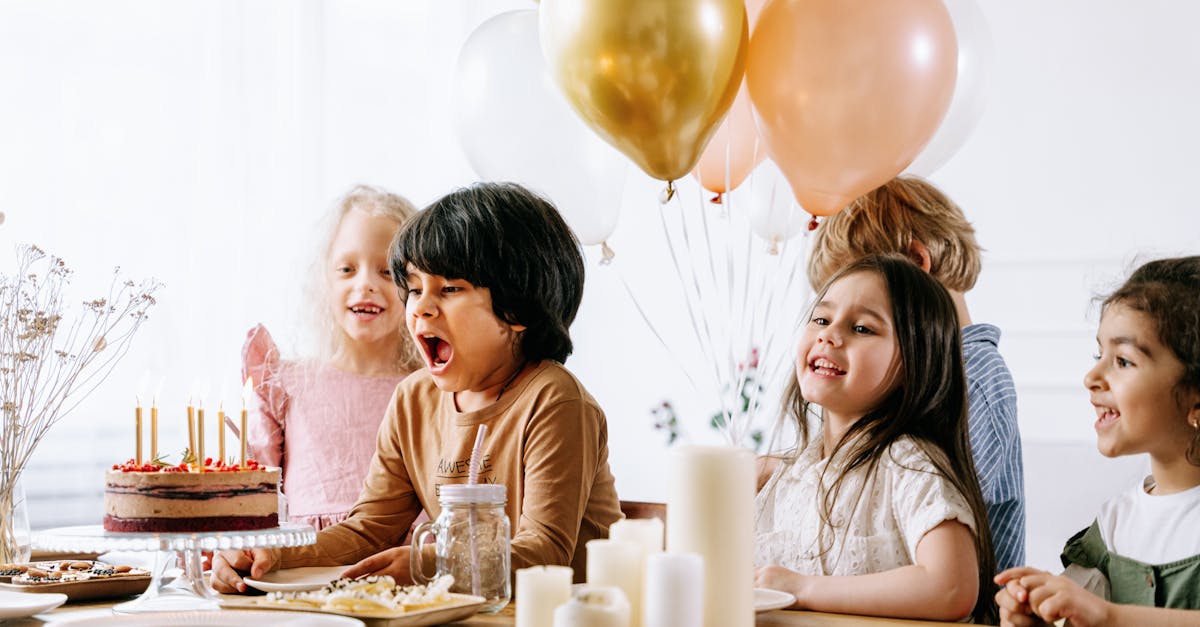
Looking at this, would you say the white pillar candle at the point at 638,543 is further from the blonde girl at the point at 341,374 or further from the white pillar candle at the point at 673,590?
the blonde girl at the point at 341,374

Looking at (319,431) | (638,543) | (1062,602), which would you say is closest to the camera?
(638,543)

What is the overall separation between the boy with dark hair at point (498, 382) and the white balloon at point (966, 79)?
0.72 meters

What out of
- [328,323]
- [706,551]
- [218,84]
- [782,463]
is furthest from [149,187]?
[706,551]

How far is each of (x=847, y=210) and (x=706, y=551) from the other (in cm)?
120

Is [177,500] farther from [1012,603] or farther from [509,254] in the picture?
[1012,603]

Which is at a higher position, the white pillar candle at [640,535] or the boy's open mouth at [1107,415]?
the boy's open mouth at [1107,415]

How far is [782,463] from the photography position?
1768mm

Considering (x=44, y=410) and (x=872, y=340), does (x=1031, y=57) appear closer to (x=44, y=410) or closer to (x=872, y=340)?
(x=872, y=340)

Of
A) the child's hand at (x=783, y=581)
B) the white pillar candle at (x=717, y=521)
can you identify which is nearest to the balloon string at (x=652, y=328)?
the child's hand at (x=783, y=581)

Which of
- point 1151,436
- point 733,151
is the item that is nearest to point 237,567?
point 733,151

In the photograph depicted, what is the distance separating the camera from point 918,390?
1568mm

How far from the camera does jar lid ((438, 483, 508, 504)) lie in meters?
1.21

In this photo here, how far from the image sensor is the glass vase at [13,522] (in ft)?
4.86

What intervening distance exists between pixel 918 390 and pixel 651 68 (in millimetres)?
545
